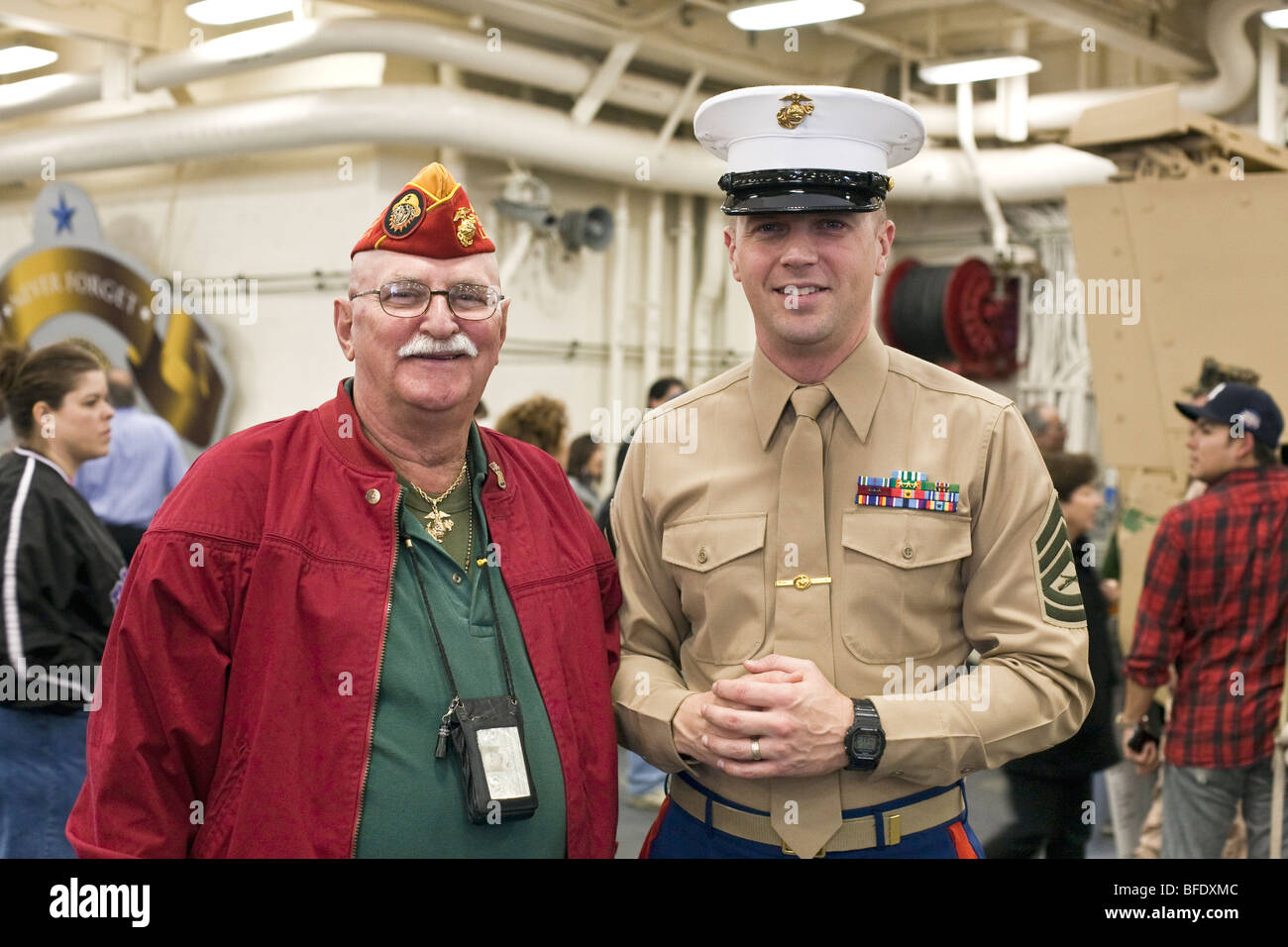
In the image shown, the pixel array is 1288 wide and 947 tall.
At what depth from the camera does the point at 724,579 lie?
215cm

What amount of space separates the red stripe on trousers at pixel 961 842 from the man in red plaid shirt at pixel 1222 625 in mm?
2315

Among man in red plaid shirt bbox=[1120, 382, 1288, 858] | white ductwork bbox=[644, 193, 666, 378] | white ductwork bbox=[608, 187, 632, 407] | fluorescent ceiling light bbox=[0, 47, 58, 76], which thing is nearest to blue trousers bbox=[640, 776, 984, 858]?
man in red plaid shirt bbox=[1120, 382, 1288, 858]

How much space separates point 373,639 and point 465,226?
2.24 ft

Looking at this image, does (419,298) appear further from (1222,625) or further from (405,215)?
(1222,625)

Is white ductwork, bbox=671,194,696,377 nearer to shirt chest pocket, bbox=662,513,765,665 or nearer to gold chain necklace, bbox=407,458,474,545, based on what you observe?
shirt chest pocket, bbox=662,513,765,665

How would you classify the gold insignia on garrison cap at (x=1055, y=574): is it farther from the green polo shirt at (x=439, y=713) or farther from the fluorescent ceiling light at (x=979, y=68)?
the fluorescent ceiling light at (x=979, y=68)

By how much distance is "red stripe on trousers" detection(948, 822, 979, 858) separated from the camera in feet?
6.95

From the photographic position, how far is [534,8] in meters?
7.69

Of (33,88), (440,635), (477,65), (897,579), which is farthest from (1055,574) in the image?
(33,88)

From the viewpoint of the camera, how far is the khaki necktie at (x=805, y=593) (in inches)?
80.8

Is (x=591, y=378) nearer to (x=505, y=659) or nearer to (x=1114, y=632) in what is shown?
(x=1114, y=632)

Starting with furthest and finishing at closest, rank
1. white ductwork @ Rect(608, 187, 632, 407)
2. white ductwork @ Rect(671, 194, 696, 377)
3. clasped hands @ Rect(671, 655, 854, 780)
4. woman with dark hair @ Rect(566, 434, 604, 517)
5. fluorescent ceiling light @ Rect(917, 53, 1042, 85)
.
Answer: white ductwork @ Rect(671, 194, 696, 377) → white ductwork @ Rect(608, 187, 632, 407) → fluorescent ceiling light @ Rect(917, 53, 1042, 85) → woman with dark hair @ Rect(566, 434, 604, 517) → clasped hands @ Rect(671, 655, 854, 780)
